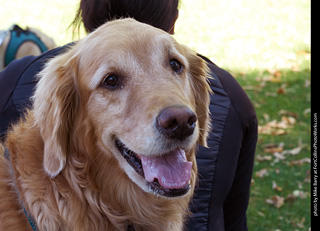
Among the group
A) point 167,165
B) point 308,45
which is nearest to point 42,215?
point 167,165

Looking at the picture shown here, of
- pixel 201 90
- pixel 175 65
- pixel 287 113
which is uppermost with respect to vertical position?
pixel 175 65

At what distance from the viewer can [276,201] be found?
6.38 metres

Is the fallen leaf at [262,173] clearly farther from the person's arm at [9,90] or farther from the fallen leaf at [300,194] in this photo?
the person's arm at [9,90]

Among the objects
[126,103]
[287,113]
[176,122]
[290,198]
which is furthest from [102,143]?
[287,113]

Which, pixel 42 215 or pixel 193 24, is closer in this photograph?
pixel 42 215

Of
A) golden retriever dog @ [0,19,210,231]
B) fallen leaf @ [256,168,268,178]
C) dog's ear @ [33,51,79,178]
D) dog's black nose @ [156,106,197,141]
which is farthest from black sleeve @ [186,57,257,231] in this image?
fallen leaf @ [256,168,268,178]

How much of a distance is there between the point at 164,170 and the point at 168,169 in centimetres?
3

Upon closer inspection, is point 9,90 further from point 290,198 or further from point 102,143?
point 290,198

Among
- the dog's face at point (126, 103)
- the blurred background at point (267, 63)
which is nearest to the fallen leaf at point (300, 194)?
the blurred background at point (267, 63)

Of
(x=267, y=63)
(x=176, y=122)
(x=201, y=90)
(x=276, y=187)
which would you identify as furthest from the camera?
(x=267, y=63)
